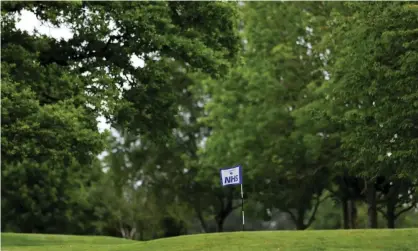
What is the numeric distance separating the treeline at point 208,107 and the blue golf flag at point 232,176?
4579 mm

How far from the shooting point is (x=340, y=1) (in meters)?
35.7

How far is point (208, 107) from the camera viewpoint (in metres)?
42.7

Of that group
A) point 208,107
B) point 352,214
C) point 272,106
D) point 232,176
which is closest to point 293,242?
point 232,176

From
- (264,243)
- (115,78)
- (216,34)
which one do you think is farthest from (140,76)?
(264,243)

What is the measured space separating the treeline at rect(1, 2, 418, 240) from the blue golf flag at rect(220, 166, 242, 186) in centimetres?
458

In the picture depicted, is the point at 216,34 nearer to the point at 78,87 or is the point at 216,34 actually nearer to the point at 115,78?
the point at 115,78

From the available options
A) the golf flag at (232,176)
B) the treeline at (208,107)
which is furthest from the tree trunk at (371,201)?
the golf flag at (232,176)

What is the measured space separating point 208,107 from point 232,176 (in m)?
21.0

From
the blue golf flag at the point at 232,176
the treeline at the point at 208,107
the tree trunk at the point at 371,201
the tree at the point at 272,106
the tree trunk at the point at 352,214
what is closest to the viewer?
Answer: the blue golf flag at the point at 232,176

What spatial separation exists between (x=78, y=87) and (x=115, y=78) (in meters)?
2.31

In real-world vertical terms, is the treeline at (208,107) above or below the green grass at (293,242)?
above

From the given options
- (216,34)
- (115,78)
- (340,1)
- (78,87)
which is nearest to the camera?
(78,87)

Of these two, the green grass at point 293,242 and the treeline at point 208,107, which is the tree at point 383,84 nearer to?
the treeline at point 208,107

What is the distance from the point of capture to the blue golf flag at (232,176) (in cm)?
2159
